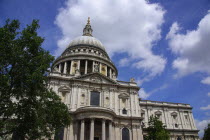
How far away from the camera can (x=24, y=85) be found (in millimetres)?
17812

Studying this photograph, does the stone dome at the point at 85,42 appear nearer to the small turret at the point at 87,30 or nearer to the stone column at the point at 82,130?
the small turret at the point at 87,30

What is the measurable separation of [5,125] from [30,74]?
17.0ft

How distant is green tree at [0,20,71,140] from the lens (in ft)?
55.2

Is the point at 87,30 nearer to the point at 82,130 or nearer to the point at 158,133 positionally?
the point at 82,130

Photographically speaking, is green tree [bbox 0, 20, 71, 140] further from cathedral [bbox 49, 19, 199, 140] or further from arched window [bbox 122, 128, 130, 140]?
arched window [bbox 122, 128, 130, 140]

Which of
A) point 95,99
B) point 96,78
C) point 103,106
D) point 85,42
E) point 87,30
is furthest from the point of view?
point 87,30

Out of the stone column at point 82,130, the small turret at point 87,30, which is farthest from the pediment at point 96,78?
the small turret at point 87,30

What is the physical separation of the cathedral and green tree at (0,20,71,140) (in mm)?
12462

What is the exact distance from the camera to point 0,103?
1655 cm

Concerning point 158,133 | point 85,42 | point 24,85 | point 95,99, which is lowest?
point 158,133

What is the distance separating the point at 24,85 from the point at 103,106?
19.8 metres

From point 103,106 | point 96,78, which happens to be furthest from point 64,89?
point 103,106

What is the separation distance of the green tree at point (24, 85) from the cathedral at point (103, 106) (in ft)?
40.9

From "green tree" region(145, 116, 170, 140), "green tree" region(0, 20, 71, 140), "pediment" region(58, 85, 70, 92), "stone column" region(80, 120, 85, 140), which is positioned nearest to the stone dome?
"pediment" region(58, 85, 70, 92)
